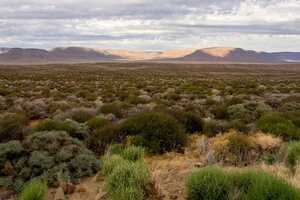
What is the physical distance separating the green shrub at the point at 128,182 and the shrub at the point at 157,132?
3407 millimetres

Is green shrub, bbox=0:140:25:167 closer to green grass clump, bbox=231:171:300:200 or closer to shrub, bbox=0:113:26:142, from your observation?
shrub, bbox=0:113:26:142

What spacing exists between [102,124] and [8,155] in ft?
14.5

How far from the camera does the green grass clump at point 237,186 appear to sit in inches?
231

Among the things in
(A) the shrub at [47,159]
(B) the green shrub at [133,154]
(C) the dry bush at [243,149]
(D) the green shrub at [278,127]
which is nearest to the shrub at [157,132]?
(C) the dry bush at [243,149]

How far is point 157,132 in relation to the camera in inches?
431

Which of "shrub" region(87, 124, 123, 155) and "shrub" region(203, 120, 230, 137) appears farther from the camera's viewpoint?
"shrub" region(203, 120, 230, 137)

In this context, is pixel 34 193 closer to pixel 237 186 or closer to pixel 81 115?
pixel 237 186

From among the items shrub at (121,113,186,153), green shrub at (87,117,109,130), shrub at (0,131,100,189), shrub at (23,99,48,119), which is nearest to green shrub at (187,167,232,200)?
shrub at (0,131,100,189)

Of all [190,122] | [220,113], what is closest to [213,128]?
[190,122]

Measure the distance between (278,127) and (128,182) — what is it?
6.83 metres

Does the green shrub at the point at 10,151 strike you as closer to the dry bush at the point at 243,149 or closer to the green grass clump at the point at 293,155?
the dry bush at the point at 243,149

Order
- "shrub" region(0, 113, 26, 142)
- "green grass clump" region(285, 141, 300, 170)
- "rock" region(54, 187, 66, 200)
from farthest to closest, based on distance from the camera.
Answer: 1. "shrub" region(0, 113, 26, 142)
2. "green grass clump" region(285, 141, 300, 170)
3. "rock" region(54, 187, 66, 200)

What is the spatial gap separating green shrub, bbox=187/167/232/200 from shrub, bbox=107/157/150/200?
31.7 inches

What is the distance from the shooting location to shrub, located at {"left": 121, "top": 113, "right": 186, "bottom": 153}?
423 inches
